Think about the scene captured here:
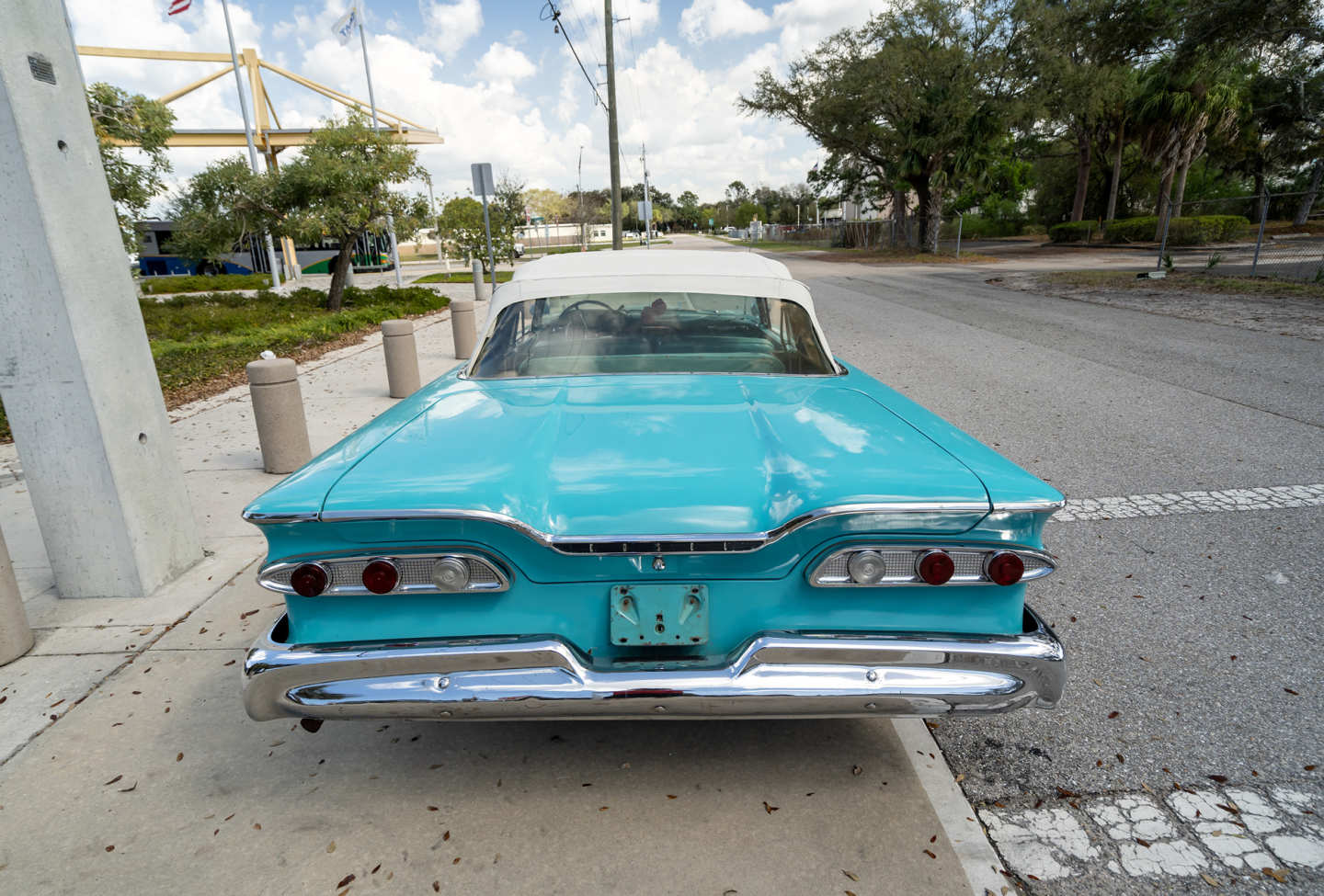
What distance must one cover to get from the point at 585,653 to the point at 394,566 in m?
0.57

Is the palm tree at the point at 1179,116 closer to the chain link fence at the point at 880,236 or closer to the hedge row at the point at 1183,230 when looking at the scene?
the hedge row at the point at 1183,230

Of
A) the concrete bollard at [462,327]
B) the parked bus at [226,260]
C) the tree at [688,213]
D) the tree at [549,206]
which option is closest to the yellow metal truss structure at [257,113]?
the parked bus at [226,260]

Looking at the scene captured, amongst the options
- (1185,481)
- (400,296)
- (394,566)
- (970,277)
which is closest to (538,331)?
(394,566)

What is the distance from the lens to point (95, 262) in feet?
11.8

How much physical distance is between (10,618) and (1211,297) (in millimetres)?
17535

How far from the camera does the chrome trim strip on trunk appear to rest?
1.90m

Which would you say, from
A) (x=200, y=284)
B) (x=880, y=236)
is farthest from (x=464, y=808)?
(x=880, y=236)

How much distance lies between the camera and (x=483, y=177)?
1487 centimetres

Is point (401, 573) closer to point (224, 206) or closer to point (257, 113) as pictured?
point (224, 206)

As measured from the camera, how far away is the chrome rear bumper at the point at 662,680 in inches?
77.6

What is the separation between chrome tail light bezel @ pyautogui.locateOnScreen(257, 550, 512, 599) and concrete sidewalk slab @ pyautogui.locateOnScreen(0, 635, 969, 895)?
0.81 m

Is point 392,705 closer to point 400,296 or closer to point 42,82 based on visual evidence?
point 42,82

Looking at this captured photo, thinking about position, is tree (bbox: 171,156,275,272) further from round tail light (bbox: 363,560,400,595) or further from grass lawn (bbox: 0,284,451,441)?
round tail light (bbox: 363,560,400,595)

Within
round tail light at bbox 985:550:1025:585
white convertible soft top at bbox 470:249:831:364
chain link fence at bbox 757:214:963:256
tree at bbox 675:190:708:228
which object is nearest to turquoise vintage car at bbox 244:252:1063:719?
round tail light at bbox 985:550:1025:585
